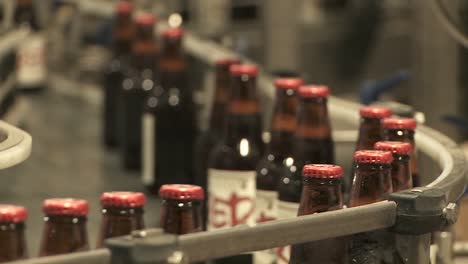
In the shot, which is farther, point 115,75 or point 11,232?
point 115,75

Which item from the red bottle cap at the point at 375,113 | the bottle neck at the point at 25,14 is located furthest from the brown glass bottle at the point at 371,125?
the bottle neck at the point at 25,14

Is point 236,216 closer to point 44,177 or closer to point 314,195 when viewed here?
point 314,195

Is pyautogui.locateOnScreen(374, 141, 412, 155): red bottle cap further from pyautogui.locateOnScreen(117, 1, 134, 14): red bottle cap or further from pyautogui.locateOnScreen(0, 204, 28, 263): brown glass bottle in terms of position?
pyautogui.locateOnScreen(117, 1, 134, 14): red bottle cap

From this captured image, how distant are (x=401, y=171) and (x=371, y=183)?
0.26ft

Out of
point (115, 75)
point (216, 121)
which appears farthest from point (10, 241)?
point (115, 75)

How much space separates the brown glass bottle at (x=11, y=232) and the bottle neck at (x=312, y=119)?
48cm

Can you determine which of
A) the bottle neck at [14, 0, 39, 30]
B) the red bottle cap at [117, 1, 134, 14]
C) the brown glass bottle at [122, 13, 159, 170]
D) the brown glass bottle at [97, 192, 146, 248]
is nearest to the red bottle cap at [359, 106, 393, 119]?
the brown glass bottle at [97, 192, 146, 248]

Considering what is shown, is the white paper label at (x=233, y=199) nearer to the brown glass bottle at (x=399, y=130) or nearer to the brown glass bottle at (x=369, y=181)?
the brown glass bottle at (x=399, y=130)

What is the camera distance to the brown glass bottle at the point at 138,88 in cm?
236

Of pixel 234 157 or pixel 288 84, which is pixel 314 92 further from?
pixel 234 157

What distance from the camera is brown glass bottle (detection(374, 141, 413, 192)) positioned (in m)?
1.17

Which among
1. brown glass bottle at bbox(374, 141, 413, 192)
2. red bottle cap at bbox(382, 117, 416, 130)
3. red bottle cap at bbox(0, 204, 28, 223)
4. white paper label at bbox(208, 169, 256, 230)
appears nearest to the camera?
red bottle cap at bbox(0, 204, 28, 223)

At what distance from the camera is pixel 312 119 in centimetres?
142

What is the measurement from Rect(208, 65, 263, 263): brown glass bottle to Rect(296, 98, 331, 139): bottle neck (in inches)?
4.5
